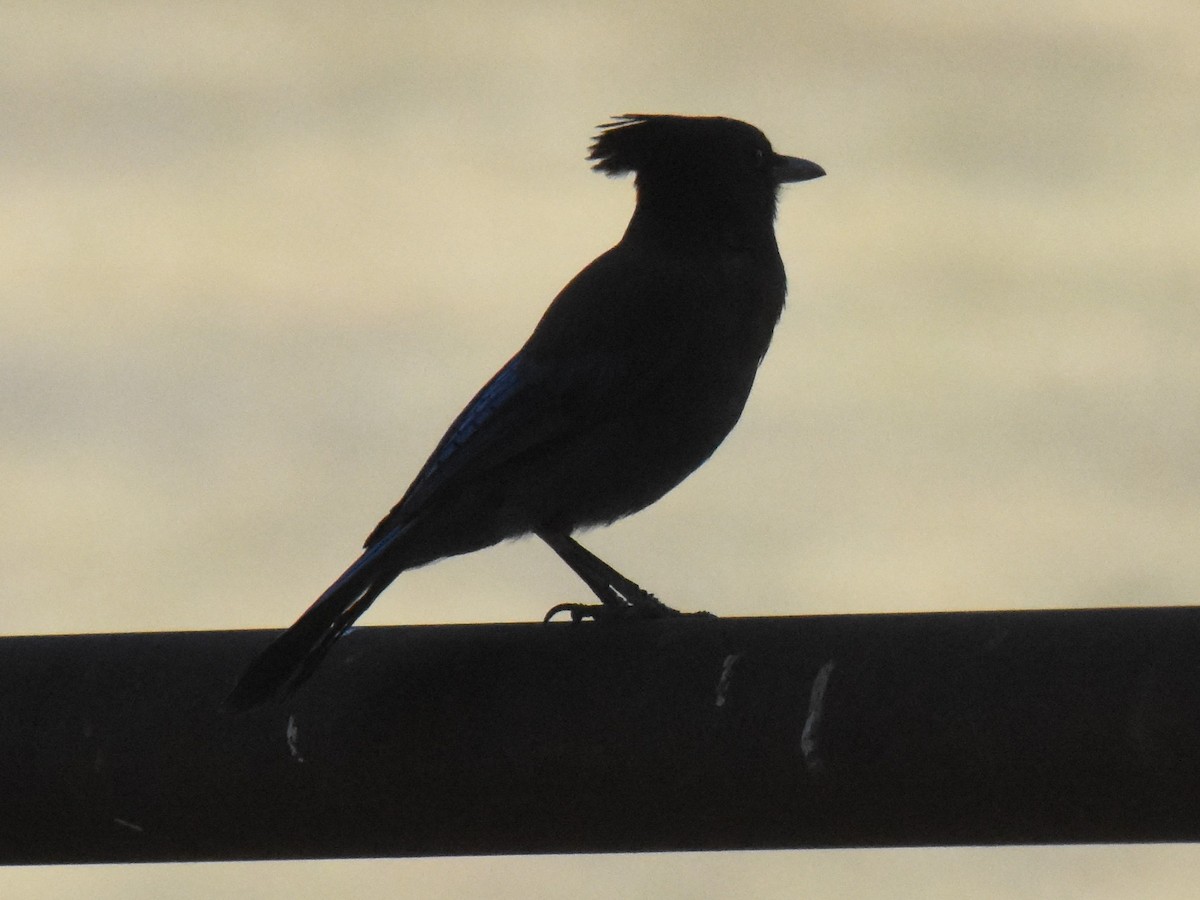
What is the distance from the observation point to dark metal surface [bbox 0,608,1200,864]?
217cm

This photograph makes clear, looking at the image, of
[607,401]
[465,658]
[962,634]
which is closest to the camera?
[962,634]

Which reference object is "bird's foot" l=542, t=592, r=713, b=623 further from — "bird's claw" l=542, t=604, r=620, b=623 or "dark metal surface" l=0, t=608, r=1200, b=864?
"dark metal surface" l=0, t=608, r=1200, b=864

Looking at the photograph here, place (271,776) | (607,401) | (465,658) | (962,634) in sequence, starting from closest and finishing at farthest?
1. (962,634)
2. (271,776)
3. (465,658)
4. (607,401)

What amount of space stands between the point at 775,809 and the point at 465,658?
0.63 m

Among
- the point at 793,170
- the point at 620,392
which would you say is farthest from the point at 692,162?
the point at 620,392

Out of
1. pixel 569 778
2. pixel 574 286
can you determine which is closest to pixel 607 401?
pixel 574 286

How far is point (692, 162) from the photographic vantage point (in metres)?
6.25

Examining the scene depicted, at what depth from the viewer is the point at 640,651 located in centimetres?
261

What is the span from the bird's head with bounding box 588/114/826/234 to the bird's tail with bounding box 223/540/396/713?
9.31 feet

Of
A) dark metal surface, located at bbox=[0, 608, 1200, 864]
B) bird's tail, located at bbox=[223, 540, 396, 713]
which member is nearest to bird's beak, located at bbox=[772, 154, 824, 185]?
bird's tail, located at bbox=[223, 540, 396, 713]

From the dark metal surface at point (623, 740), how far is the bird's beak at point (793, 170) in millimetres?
3836

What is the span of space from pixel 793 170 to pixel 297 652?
13.2 feet

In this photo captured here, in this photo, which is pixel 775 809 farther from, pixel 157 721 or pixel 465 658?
pixel 157 721

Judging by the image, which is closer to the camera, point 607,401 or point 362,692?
point 362,692
